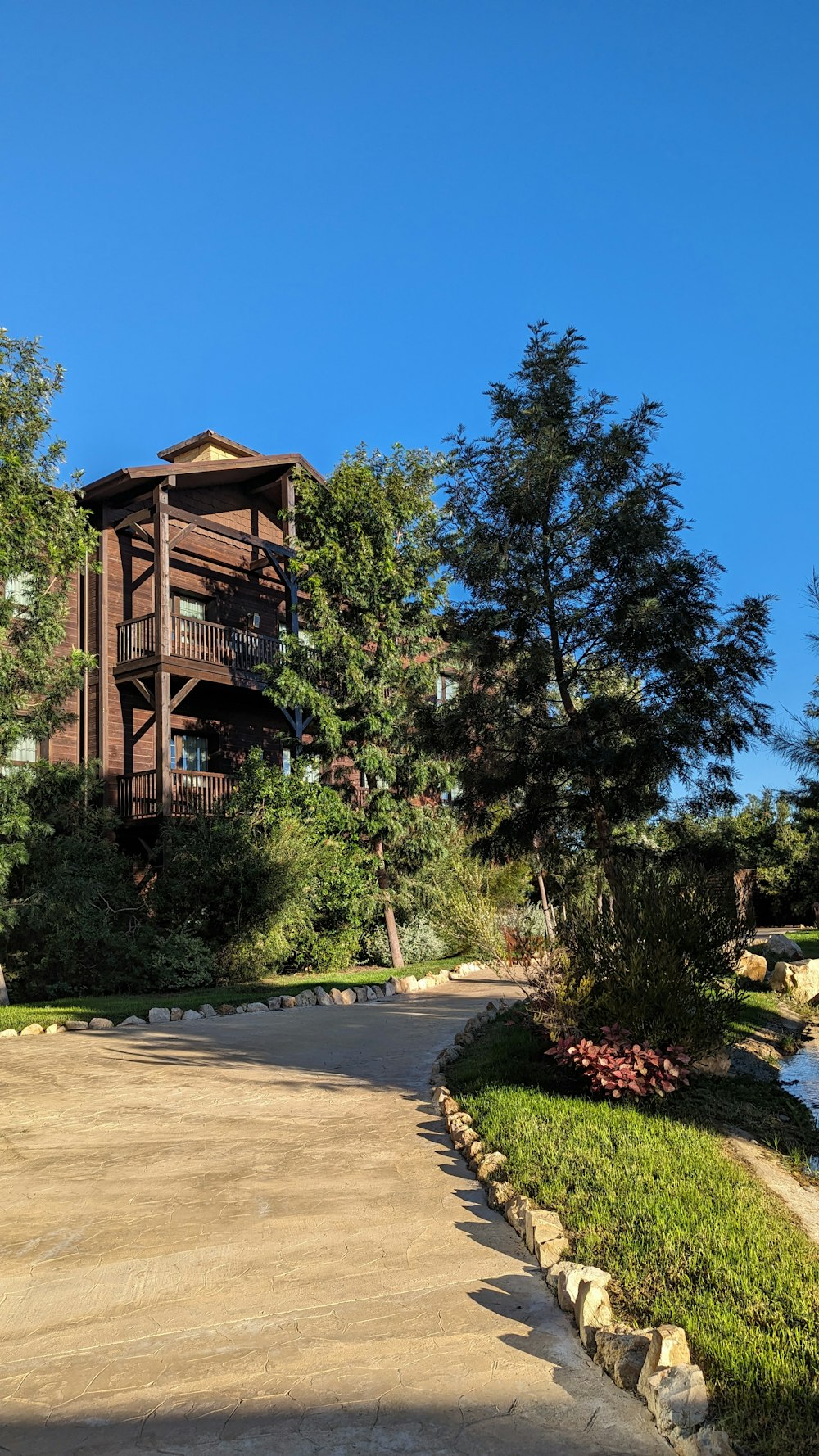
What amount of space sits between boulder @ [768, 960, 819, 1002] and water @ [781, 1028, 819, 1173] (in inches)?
125

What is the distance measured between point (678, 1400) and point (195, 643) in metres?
18.9

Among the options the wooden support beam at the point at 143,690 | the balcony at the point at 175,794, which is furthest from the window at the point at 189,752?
the balcony at the point at 175,794

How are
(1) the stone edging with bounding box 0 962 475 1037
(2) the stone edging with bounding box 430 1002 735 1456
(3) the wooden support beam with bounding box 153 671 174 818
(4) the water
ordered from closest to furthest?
1. (2) the stone edging with bounding box 430 1002 735 1456
2. (4) the water
3. (1) the stone edging with bounding box 0 962 475 1037
4. (3) the wooden support beam with bounding box 153 671 174 818

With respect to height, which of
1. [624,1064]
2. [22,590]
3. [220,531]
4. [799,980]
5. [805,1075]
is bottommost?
[805,1075]

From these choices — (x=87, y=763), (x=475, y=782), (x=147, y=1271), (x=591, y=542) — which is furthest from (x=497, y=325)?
(x=147, y=1271)

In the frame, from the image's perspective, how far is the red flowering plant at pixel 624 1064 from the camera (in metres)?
6.89

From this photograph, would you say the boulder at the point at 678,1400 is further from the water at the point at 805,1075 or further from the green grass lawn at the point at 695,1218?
the water at the point at 805,1075

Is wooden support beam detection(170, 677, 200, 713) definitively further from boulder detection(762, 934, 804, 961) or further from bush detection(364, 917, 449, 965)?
boulder detection(762, 934, 804, 961)

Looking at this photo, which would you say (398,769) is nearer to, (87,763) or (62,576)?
(87,763)

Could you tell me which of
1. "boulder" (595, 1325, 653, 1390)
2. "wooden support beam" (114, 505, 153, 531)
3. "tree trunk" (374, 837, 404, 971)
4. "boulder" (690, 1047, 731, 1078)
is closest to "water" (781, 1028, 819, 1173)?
"boulder" (690, 1047, 731, 1078)

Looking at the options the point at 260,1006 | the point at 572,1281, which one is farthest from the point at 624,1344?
the point at 260,1006

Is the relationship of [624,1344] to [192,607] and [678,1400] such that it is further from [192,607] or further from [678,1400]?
[192,607]

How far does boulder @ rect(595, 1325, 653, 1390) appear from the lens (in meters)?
3.22

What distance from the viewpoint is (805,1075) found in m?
9.45
